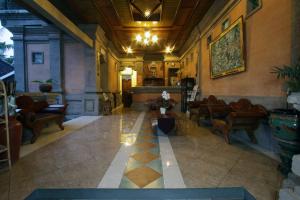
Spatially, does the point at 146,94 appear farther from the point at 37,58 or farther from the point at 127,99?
the point at 37,58

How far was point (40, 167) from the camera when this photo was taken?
2.18 m

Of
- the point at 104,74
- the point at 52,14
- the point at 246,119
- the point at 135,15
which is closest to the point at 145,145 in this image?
the point at 246,119

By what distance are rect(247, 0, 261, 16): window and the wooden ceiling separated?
6.62ft

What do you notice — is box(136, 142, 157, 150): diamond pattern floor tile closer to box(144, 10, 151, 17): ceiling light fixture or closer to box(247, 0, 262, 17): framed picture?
box(247, 0, 262, 17): framed picture

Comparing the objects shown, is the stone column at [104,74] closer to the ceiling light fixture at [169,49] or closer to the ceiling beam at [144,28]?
the ceiling beam at [144,28]

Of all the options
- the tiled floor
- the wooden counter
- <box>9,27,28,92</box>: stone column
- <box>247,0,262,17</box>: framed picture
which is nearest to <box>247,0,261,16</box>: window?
<box>247,0,262,17</box>: framed picture

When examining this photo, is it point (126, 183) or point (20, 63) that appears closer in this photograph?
point (126, 183)

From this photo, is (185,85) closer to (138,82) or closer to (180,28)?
(180,28)

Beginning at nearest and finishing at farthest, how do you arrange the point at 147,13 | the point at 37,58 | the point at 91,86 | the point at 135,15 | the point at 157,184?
1. the point at 157,184
2. the point at 147,13
3. the point at 135,15
4. the point at 91,86
5. the point at 37,58

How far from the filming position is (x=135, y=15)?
6.44m

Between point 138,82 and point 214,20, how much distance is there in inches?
318

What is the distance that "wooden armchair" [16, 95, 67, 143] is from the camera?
10.5ft

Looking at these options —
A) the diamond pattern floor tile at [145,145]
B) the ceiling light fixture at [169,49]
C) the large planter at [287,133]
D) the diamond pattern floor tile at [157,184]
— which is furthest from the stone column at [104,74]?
the large planter at [287,133]

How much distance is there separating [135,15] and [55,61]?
3769 millimetres
